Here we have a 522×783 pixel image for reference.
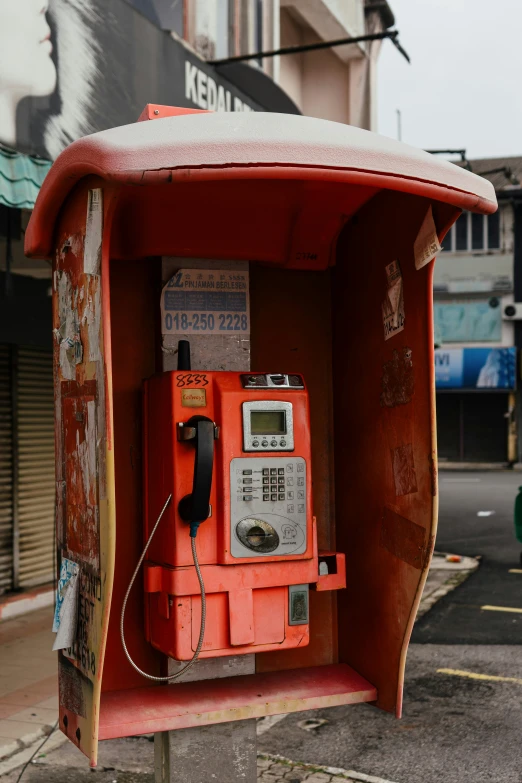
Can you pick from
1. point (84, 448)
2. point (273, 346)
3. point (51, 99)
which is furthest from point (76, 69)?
point (84, 448)

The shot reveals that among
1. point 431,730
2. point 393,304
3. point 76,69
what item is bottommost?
point 431,730

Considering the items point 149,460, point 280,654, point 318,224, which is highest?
point 318,224

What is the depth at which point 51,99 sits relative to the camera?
5848mm

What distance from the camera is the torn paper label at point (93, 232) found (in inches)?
105

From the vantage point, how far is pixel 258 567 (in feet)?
10.1

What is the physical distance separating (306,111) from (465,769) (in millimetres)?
9510

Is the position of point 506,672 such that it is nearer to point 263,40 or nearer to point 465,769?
point 465,769

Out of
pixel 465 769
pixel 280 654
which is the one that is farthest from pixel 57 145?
pixel 465 769

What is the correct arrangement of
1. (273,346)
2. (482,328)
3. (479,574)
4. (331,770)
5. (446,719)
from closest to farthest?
1. (273,346)
2. (331,770)
3. (446,719)
4. (479,574)
5. (482,328)

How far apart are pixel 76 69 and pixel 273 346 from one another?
3436 mm

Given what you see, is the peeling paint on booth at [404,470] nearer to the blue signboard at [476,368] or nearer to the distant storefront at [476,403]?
the blue signboard at [476,368]

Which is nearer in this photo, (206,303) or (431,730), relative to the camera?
(206,303)

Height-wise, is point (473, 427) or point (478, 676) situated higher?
point (473, 427)

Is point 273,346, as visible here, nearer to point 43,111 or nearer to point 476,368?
point 43,111
